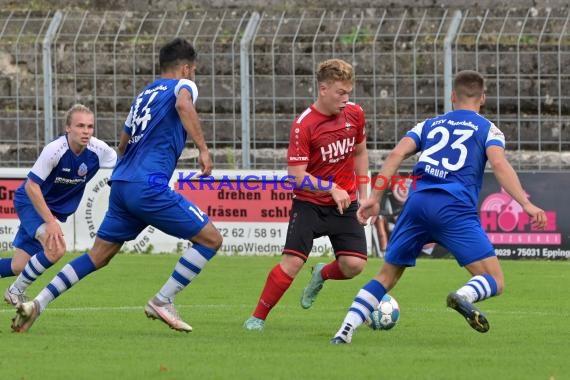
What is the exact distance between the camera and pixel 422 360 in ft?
27.0

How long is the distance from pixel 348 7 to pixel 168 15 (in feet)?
10.3

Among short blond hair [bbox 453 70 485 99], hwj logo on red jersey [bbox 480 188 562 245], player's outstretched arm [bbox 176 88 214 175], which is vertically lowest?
hwj logo on red jersey [bbox 480 188 562 245]

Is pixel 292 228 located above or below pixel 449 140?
below

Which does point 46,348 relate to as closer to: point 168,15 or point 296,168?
point 296,168

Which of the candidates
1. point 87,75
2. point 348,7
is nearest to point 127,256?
point 87,75

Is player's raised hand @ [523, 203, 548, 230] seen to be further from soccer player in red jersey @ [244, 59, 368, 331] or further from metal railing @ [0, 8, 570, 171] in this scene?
metal railing @ [0, 8, 570, 171]

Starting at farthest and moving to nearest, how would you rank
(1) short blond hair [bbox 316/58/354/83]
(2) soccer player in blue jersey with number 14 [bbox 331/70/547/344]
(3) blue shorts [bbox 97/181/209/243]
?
(1) short blond hair [bbox 316/58/354/83], (3) blue shorts [bbox 97/181/209/243], (2) soccer player in blue jersey with number 14 [bbox 331/70/547/344]

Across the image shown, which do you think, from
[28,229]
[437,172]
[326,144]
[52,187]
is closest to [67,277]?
[326,144]

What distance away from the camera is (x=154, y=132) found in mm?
9781

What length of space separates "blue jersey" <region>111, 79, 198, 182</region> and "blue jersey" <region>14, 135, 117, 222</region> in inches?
69.3

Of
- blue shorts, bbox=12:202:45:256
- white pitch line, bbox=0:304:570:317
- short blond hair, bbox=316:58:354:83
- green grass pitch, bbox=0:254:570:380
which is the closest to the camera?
green grass pitch, bbox=0:254:570:380

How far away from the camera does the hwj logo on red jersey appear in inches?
739

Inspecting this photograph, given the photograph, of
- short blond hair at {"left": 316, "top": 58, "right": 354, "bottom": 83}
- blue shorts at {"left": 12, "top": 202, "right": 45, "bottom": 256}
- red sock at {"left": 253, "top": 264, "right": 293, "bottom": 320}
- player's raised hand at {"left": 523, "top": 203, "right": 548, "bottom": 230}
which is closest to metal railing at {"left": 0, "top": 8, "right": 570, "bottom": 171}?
blue shorts at {"left": 12, "top": 202, "right": 45, "bottom": 256}

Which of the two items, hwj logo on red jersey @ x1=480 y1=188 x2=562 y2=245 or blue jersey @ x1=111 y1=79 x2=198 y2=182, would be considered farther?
hwj logo on red jersey @ x1=480 y1=188 x2=562 y2=245
